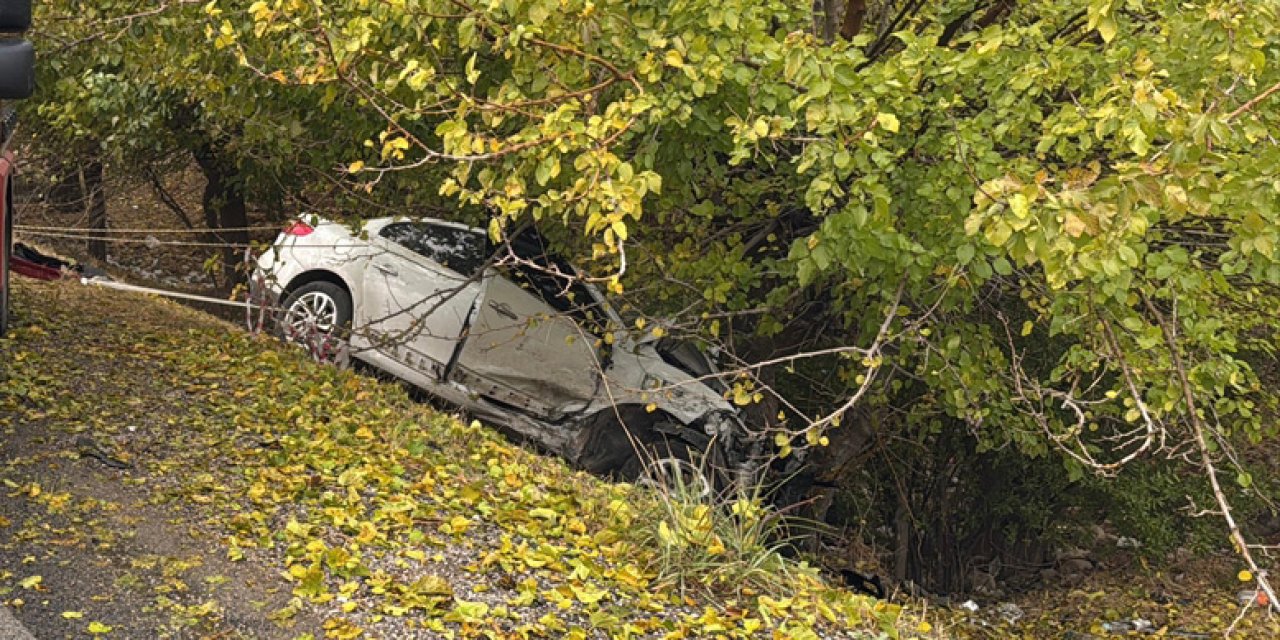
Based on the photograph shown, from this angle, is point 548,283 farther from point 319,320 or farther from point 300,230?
point 300,230

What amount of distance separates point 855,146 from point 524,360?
4.63 metres

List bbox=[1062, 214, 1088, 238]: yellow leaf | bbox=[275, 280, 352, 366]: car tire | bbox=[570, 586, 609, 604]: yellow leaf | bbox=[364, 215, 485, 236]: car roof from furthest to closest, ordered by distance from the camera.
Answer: bbox=[364, 215, 485, 236]: car roof
bbox=[275, 280, 352, 366]: car tire
bbox=[570, 586, 609, 604]: yellow leaf
bbox=[1062, 214, 1088, 238]: yellow leaf

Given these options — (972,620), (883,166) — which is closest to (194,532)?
(883,166)

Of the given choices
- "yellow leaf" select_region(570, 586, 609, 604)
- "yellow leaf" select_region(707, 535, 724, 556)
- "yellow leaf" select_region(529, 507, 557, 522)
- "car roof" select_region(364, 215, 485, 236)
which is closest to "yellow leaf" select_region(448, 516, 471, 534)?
"yellow leaf" select_region(529, 507, 557, 522)

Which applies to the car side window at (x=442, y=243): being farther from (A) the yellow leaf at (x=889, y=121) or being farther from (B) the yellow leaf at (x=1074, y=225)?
(B) the yellow leaf at (x=1074, y=225)

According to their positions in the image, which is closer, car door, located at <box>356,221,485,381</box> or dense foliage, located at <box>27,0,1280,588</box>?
dense foliage, located at <box>27,0,1280,588</box>

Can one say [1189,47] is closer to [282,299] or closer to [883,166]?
[883,166]

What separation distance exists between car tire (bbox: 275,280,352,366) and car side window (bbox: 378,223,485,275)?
2.23ft

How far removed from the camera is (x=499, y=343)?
1009cm

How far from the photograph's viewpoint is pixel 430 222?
11.1m

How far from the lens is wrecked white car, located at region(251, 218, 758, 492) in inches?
402

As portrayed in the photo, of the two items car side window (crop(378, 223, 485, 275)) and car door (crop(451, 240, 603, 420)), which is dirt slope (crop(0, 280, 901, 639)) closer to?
car door (crop(451, 240, 603, 420))

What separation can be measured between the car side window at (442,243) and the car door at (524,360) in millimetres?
561

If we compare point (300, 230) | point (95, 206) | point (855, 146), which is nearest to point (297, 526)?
point (855, 146)
